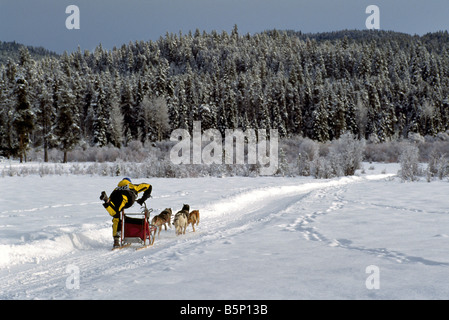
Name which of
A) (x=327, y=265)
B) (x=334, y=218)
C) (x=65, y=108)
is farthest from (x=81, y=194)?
(x=65, y=108)

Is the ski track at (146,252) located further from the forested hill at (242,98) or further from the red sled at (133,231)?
the forested hill at (242,98)

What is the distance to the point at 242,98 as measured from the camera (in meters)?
81.2

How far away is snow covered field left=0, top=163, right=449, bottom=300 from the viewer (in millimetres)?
3627

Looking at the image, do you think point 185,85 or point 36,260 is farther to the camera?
point 185,85

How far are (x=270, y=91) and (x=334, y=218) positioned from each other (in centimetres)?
7369

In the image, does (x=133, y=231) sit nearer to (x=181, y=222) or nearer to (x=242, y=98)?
(x=181, y=222)

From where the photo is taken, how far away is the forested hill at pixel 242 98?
1793 inches

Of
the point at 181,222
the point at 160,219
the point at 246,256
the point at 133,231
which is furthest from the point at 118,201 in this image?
the point at 246,256

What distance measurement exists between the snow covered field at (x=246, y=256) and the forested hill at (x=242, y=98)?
36972 millimetres

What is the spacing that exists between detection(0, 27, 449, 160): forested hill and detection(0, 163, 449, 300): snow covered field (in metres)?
37.0

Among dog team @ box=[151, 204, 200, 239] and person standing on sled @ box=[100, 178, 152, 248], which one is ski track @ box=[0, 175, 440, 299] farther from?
person standing on sled @ box=[100, 178, 152, 248]
